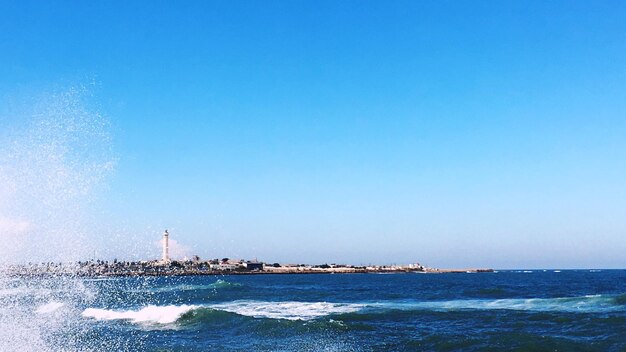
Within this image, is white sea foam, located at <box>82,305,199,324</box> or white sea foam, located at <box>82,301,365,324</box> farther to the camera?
white sea foam, located at <box>82,301,365,324</box>

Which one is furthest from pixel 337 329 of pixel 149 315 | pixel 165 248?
pixel 165 248

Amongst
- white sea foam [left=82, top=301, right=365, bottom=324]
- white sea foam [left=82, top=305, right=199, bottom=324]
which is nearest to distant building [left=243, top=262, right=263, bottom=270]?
white sea foam [left=82, top=301, right=365, bottom=324]

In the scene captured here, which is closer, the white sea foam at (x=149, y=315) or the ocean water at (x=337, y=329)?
the ocean water at (x=337, y=329)

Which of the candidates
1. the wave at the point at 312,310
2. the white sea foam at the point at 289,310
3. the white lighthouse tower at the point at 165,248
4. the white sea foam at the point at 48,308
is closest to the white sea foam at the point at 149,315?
the wave at the point at 312,310

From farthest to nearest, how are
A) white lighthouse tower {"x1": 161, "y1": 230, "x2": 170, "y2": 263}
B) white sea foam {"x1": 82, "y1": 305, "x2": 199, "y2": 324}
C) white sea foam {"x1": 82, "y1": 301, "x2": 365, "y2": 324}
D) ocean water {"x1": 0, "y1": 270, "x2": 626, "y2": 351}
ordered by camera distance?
white lighthouse tower {"x1": 161, "y1": 230, "x2": 170, "y2": 263}, white sea foam {"x1": 82, "y1": 301, "x2": 365, "y2": 324}, white sea foam {"x1": 82, "y1": 305, "x2": 199, "y2": 324}, ocean water {"x1": 0, "y1": 270, "x2": 626, "y2": 351}

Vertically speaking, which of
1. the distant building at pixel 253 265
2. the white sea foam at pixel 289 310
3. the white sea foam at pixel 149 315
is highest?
the white sea foam at pixel 149 315

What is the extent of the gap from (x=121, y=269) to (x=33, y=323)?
160316 mm

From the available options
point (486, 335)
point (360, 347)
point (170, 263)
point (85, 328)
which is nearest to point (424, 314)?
point (486, 335)

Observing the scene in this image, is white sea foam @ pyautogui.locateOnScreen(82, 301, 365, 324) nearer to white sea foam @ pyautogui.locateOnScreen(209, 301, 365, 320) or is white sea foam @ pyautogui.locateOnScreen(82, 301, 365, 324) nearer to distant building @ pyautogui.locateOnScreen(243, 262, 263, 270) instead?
white sea foam @ pyautogui.locateOnScreen(209, 301, 365, 320)

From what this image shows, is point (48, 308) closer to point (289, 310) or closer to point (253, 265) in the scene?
point (289, 310)

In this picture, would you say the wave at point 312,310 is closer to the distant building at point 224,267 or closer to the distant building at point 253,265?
the distant building at point 224,267

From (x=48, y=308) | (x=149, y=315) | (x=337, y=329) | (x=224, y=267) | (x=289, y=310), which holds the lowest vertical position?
(x=224, y=267)

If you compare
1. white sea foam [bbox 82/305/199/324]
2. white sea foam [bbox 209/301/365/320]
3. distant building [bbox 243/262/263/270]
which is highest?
white sea foam [bbox 82/305/199/324]

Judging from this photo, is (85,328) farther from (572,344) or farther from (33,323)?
(572,344)
